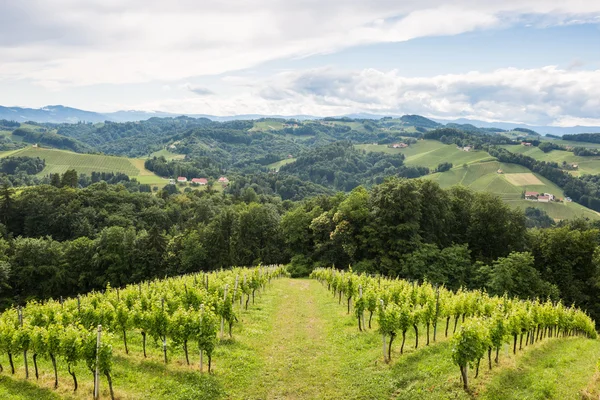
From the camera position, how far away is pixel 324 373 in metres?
17.3

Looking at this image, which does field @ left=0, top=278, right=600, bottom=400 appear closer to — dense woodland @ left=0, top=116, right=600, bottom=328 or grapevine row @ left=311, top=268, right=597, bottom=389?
grapevine row @ left=311, top=268, right=597, bottom=389

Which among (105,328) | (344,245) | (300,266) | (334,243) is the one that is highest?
(105,328)

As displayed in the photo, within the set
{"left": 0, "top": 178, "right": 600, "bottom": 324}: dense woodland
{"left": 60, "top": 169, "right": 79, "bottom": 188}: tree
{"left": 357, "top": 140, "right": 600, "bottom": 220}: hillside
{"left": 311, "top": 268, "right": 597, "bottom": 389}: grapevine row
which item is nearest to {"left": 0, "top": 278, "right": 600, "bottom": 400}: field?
{"left": 311, "top": 268, "right": 597, "bottom": 389}: grapevine row

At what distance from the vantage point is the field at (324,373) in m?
14.0

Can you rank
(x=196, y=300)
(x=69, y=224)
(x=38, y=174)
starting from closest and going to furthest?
(x=196, y=300) < (x=69, y=224) < (x=38, y=174)

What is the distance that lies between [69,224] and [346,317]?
87.2 m

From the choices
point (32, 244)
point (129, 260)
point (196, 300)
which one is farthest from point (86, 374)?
point (32, 244)

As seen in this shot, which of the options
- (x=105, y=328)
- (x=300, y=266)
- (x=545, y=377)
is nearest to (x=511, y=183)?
(x=300, y=266)

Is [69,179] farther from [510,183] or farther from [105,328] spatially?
[510,183]

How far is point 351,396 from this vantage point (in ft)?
49.7

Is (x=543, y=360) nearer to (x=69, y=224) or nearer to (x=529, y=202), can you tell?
(x=69, y=224)

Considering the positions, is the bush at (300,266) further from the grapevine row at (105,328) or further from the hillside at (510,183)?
the hillside at (510,183)

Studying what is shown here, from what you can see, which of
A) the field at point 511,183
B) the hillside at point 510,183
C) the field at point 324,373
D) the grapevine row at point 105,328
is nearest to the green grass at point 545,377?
the field at point 324,373

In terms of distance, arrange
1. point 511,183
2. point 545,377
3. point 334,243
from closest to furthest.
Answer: point 545,377
point 334,243
point 511,183
